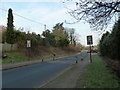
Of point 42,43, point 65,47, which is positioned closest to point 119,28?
point 42,43

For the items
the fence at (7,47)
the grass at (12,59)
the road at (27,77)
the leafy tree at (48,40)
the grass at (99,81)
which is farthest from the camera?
the leafy tree at (48,40)

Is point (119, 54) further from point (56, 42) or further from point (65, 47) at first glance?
point (65, 47)

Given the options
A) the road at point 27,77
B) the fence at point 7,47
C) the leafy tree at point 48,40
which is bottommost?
the road at point 27,77

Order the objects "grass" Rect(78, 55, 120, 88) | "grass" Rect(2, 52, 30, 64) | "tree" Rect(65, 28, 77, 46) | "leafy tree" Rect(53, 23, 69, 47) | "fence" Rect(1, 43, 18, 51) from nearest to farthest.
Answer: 1. "grass" Rect(78, 55, 120, 88)
2. "grass" Rect(2, 52, 30, 64)
3. "fence" Rect(1, 43, 18, 51)
4. "leafy tree" Rect(53, 23, 69, 47)
5. "tree" Rect(65, 28, 77, 46)

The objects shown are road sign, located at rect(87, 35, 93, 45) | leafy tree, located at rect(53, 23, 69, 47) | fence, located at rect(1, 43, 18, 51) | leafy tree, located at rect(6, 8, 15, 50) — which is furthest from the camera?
leafy tree, located at rect(53, 23, 69, 47)

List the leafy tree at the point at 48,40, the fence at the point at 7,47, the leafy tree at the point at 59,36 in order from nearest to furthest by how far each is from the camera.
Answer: the fence at the point at 7,47, the leafy tree at the point at 48,40, the leafy tree at the point at 59,36

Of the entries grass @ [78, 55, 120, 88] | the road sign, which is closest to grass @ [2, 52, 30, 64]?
the road sign

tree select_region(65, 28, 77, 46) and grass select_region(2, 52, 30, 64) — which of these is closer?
grass select_region(2, 52, 30, 64)

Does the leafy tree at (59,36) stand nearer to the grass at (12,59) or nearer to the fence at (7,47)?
the fence at (7,47)

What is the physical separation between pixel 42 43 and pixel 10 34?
22658mm

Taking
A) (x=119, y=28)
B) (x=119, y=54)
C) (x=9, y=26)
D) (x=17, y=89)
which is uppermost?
(x=9, y=26)

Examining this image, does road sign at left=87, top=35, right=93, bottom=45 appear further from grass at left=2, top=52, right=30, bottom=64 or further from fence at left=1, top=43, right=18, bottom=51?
fence at left=1, top=43, right=18, bottom=51

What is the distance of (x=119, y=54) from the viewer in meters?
18.1

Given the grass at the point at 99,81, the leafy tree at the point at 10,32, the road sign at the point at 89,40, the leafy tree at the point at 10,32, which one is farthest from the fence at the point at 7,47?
the grass at the point at 99,81
